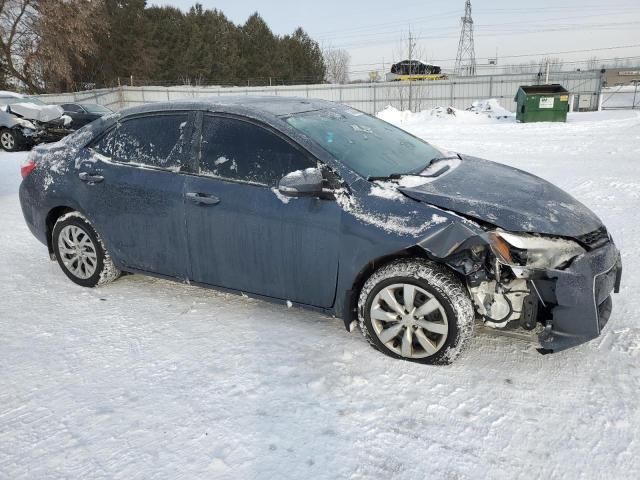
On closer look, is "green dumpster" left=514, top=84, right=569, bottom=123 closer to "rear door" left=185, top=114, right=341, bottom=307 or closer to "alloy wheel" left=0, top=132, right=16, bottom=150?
"alloy wheel" left=0, top=132, right=16, bottom=150

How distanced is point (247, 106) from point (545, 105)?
17139 millimetres

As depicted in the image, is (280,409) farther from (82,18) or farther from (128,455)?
(82,18)

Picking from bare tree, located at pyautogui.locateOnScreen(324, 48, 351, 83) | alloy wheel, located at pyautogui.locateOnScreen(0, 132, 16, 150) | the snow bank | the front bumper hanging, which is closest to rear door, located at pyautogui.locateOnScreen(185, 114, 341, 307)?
the front bumper hanging

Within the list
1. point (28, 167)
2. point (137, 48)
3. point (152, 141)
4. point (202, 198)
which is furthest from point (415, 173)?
point (137, 48)

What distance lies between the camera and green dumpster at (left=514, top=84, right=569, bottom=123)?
17.9 metres

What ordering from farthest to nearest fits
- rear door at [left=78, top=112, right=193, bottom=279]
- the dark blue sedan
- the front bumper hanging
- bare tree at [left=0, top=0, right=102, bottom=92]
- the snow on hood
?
1. bare tree at [left=0, top=0, right=102, bottom=92]
2. the snow on hood
3. rear door at [left=78, top=112, right=193, bottom=279]
4. the dark blue sedan
5. the front bumper hanging

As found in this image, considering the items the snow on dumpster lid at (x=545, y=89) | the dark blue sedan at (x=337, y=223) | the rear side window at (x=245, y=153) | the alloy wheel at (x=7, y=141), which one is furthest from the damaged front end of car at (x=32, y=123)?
the snow on dumpster lid at (x=545, y=89)

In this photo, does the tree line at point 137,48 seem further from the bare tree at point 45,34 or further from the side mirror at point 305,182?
the side mirror at point 305,182

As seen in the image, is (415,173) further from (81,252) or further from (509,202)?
(81,252)

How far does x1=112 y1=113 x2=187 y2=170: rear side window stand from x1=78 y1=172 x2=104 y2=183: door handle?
0.65ft

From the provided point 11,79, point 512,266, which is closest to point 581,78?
point 512,266

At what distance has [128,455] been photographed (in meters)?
2.37

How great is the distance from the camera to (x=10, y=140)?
1291cm

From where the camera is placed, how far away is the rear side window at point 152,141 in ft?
12.1
